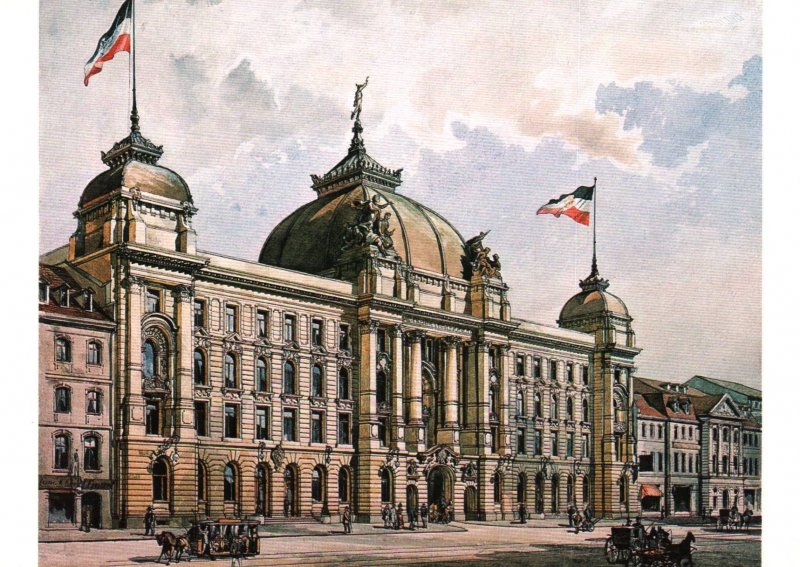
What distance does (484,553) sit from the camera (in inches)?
1169

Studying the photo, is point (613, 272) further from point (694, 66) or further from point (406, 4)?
point (406, 4)

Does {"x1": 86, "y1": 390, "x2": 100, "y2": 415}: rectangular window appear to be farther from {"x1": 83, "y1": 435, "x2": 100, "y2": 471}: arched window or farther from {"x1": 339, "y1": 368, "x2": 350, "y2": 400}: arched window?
{"x1": 339, "y1": 368, "x2": 350, "y2": 400}: arched window

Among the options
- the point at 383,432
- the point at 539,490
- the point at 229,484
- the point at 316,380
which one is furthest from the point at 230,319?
the point at 539,490

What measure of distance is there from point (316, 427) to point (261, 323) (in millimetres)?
4142

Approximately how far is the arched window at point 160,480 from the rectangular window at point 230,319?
498 centimetres

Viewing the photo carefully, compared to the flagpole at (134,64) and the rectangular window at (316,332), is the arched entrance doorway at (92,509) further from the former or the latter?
the rectangular window at (316,332)

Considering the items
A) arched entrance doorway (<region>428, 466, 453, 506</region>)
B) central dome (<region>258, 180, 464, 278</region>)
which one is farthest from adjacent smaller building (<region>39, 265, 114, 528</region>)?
arched entrance doorway (<region>428, 466, 453, 506</region>)

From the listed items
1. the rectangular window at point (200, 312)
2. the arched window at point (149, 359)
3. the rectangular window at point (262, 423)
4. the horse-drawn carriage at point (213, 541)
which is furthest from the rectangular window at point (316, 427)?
the horse-drawn carriage at point (213, 541)

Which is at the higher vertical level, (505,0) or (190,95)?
(505,0)

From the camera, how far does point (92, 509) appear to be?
28.7 meters

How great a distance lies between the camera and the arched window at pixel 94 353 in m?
29.2

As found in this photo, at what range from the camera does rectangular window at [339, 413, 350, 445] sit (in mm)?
37406
